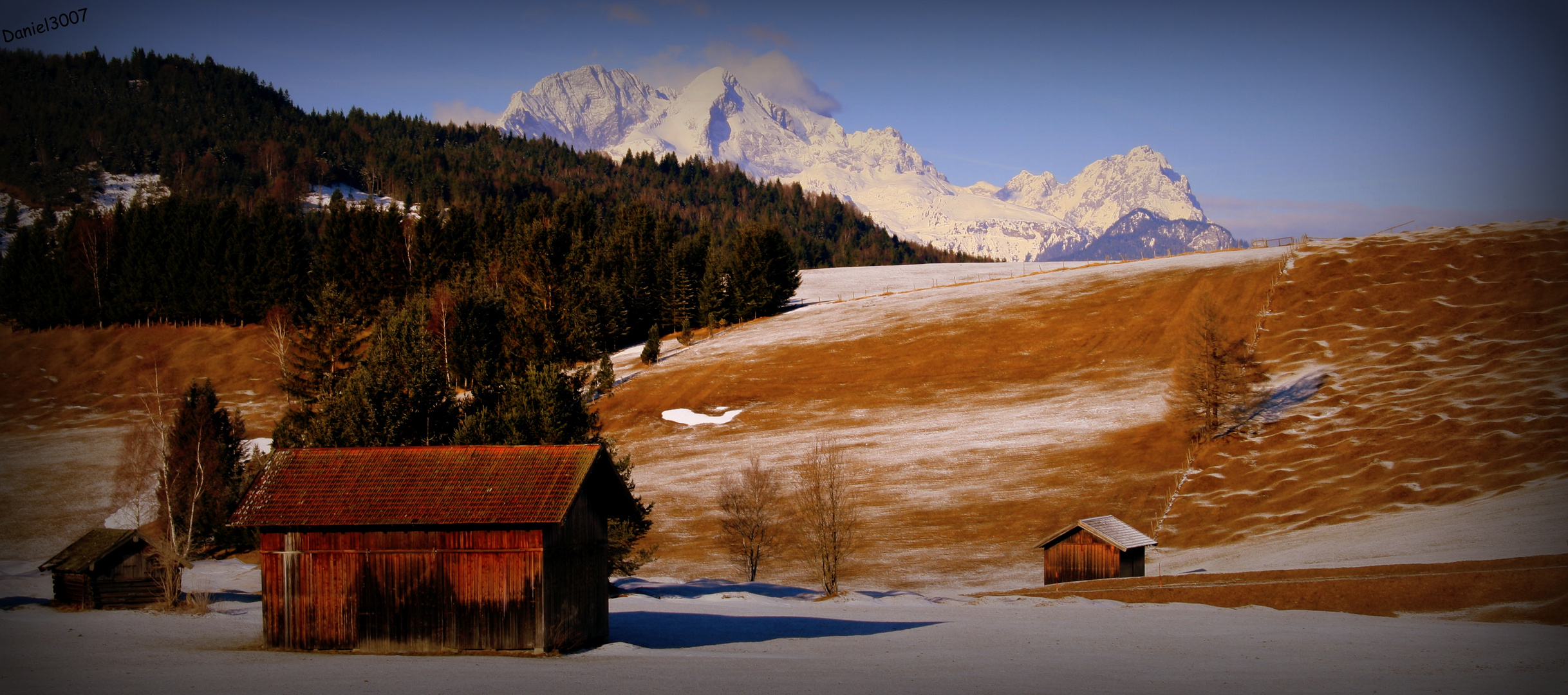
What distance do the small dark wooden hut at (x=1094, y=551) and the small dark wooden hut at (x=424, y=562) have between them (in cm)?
2570

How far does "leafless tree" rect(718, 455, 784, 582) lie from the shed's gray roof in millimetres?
14346

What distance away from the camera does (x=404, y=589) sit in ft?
81.5

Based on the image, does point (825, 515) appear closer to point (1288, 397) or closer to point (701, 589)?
point (701, 589)

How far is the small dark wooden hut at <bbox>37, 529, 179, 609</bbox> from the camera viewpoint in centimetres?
3488

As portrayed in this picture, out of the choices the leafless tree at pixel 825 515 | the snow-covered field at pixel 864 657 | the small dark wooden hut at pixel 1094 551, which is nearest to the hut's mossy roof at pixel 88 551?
the snow-covered field at pixel 864 657

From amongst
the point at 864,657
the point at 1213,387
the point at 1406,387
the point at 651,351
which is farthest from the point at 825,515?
the point at 651,351

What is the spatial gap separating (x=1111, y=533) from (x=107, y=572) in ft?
135

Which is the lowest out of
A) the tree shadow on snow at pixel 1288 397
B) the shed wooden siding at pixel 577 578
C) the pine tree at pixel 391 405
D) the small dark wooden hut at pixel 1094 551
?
the small dark wooden hut at pixel 1094 551

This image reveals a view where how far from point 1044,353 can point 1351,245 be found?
35579 millimetres

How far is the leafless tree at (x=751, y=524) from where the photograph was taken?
4888 centimetres

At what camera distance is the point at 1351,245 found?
300 feet

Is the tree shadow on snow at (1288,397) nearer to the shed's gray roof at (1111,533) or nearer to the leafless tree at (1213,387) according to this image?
the leafless tree at (1213,387)

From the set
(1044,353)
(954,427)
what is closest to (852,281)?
(1044,353)

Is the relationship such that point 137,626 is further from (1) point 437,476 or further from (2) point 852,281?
(2) point 852,281
